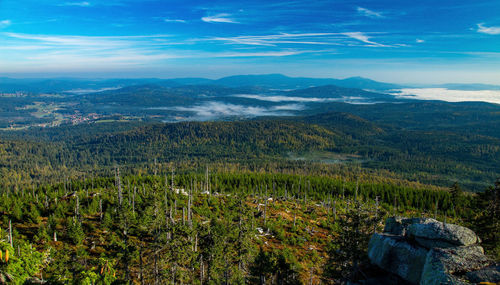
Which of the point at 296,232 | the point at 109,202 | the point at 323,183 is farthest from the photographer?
the point at 323,183

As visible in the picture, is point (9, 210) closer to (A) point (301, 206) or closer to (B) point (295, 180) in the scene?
(A) point (301, 206)

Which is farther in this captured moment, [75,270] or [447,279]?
[75,270]

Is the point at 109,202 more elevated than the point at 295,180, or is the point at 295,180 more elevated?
the point at 109,202

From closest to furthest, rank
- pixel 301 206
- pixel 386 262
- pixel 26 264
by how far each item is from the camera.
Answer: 1. pixel 26 264
2. pixel 386 262
3. pixel 301 206

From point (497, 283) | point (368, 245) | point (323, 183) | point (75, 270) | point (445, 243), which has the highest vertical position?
point (497, 283)

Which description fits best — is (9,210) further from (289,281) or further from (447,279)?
(447,279)

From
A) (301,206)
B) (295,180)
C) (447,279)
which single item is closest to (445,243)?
(447,279)
